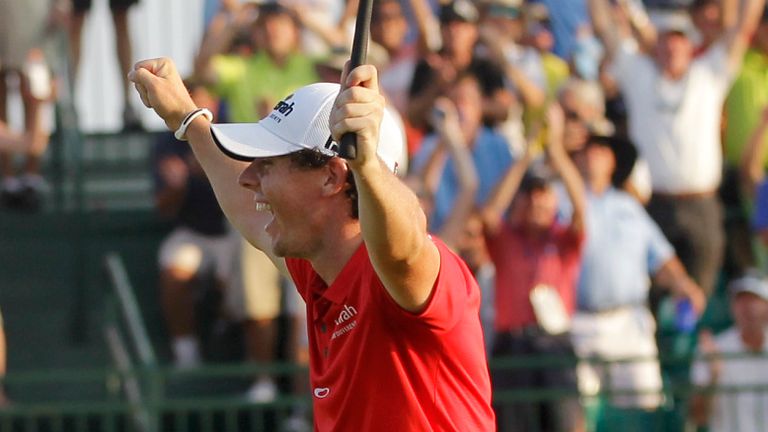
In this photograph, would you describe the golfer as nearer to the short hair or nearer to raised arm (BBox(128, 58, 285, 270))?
the short hair

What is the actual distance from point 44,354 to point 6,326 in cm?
33

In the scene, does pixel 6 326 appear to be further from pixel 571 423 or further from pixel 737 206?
pixel 737 206

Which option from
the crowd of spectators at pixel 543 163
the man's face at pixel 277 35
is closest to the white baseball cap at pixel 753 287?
the crowd of spectators at pixel 543 163

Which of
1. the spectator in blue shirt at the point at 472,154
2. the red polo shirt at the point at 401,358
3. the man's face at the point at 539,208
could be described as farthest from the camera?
the spectator in blue shirt at the point at 472,154

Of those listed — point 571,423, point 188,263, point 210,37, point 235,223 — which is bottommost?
point 571,423

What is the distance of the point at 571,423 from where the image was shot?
9.20 meters

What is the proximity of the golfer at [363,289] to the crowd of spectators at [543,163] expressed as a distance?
15.4 feet

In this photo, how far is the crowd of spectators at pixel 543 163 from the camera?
973 cm

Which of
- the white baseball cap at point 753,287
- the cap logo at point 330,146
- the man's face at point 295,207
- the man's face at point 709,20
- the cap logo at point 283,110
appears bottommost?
the white baseball cap at point 753,287

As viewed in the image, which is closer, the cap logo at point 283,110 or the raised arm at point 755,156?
the cap logo at point 283,110

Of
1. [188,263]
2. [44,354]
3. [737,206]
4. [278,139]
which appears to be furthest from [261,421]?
[278,139]

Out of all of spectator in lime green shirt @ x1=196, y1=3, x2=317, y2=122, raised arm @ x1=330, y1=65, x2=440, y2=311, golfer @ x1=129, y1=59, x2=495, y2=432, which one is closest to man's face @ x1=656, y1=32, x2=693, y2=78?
spectator in lime green shirt @ x1=196, y1=3, x2=317, y2=122

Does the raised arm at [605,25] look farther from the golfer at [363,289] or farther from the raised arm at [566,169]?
the golfer at [363,289]

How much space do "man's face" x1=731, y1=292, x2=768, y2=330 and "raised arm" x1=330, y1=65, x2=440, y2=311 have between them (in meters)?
5.70
